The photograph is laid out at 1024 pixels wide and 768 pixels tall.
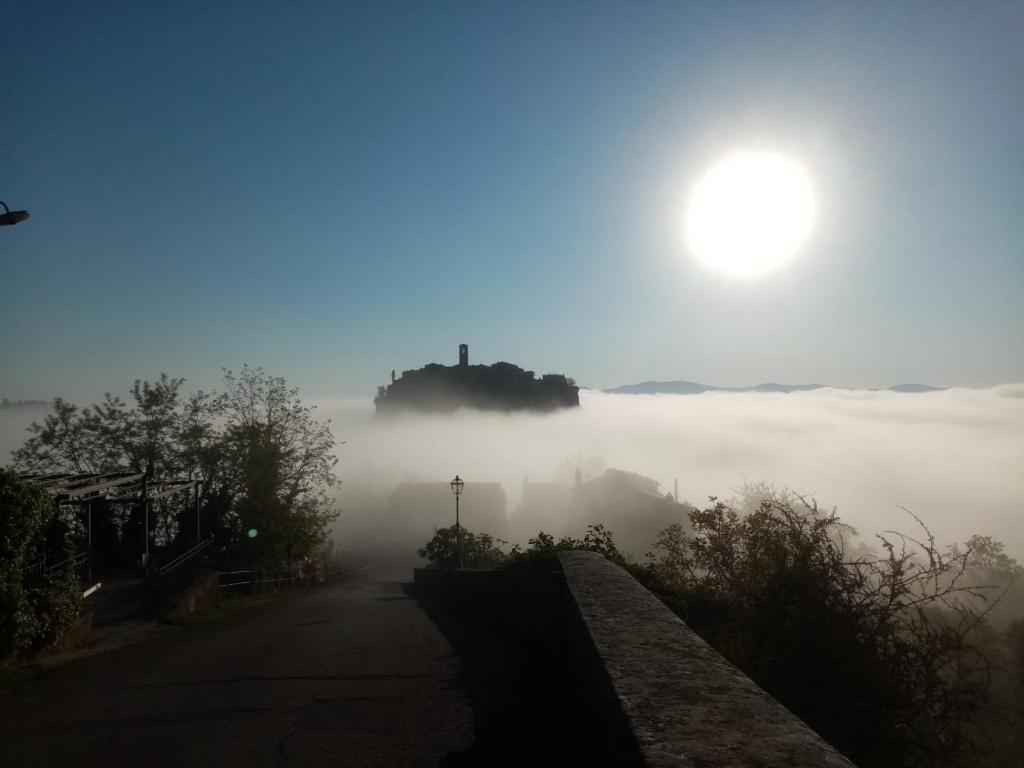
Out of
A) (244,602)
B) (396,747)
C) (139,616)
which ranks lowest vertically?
(244,602)

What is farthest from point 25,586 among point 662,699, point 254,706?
point 662,699

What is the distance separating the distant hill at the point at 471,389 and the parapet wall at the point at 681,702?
14455 centimetres

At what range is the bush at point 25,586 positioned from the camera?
979 centimetres

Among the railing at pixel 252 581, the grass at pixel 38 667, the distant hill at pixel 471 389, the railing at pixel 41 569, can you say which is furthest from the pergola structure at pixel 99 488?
the distant hill at pixel 471 389

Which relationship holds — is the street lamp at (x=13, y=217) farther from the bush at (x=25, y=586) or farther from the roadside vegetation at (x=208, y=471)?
the roadside vegetation at (x=208, y=471)

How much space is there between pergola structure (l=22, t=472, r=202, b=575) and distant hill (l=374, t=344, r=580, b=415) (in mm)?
128624

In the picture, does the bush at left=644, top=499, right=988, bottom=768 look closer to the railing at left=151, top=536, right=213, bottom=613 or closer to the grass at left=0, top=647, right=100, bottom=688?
the grass at left=0, top=647, right=100, bottom=688

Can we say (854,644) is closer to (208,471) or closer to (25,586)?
(25,586)

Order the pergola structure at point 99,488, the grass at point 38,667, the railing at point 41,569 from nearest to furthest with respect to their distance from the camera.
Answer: the grass at point 38,667
the railing at point 41,569
the pergola structure at point 99,488

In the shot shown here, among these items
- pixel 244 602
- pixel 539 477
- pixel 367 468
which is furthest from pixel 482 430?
pixel 244 602

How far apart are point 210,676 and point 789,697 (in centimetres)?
670

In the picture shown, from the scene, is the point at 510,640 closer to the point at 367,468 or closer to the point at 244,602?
the point at 244,602

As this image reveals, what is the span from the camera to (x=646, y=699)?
288 cm

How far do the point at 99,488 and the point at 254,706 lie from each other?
32.8ft
